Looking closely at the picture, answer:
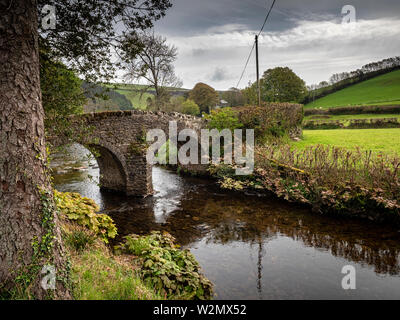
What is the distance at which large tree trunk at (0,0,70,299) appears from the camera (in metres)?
2.67

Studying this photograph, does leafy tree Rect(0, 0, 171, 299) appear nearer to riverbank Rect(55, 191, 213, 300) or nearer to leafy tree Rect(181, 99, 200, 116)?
riverbank Rect(55, 191, 213, 300)

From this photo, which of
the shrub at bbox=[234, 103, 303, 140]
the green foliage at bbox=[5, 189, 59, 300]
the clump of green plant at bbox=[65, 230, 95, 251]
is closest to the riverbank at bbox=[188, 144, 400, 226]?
the shrub at bbox=[234, 103, 303, 140]

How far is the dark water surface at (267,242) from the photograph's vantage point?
5.39 m

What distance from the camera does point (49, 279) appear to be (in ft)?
9.59

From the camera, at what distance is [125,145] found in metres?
11.3

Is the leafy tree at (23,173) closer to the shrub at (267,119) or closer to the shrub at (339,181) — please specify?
the shrub at (339,181)

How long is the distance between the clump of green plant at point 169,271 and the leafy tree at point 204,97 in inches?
1698

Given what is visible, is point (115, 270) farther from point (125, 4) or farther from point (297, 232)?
point (297, 232)

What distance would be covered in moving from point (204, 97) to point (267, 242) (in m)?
42.3

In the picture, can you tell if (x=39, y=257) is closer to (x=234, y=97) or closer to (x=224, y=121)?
(x=224, y=121)

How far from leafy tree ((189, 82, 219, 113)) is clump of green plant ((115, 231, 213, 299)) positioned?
4313cm

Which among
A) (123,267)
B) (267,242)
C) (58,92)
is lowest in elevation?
(267,242)

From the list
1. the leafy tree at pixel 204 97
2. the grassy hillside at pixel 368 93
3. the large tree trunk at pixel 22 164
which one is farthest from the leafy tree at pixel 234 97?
the large tree trunk at pixel 22 164

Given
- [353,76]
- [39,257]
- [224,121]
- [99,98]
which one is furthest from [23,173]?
[353,76]
